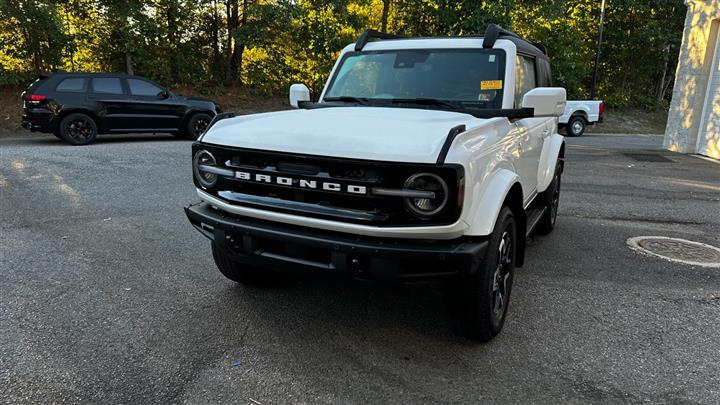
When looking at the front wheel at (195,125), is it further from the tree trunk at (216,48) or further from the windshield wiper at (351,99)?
the windshield wiper at (351,99)

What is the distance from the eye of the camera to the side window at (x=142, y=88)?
40.9ft

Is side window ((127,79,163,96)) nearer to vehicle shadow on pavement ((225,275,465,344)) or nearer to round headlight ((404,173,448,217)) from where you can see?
vehicle shadow on pavement ((225,275,465,344))

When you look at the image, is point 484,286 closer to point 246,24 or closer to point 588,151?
point 588,151

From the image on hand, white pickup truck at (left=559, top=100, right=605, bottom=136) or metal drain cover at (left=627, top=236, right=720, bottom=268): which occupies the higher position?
white pickup truck at (left=559, top=100, right=605, bottom=136)

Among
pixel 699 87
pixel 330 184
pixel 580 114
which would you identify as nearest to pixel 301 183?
pixel 330 184

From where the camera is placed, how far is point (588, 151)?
14.1 meters

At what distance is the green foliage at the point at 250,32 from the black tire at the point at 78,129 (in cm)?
566

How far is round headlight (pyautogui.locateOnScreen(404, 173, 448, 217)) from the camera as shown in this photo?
2551mm

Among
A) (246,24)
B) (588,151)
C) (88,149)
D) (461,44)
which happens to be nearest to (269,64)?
(246,24)

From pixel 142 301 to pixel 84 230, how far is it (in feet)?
7.14

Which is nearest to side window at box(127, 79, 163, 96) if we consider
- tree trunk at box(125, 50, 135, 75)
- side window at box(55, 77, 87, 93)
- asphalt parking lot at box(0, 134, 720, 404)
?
side window at box(55, 77, 87, 93)

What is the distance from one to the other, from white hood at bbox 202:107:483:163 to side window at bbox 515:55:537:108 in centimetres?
92

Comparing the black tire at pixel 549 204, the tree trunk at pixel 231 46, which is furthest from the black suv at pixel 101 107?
the black tire at pixel 549 204

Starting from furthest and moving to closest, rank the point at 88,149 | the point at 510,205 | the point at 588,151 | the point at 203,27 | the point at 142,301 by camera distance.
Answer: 1. the point at 203,27
2. the point at 588,151
3. the point at 88,149
4. the point at 142,301
5. the point at 510,205
